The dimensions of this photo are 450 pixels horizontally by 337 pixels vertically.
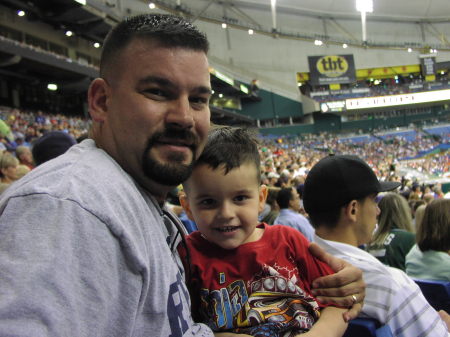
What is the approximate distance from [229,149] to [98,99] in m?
0.49

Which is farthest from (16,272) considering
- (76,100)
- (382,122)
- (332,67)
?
(382,122)

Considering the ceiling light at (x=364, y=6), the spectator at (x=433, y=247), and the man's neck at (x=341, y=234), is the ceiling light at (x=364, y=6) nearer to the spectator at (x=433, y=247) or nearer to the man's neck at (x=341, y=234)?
the spectator at (x=433, y=247)

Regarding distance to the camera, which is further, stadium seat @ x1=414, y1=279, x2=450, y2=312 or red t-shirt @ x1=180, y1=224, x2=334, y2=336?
stadium seat @ x1=414, y1=279, x2=450, y2=312

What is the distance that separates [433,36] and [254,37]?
68.3 ft

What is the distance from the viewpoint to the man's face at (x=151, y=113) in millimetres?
972

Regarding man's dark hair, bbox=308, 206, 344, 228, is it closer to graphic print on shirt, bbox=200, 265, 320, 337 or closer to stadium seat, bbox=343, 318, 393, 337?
stadium seat, bbox=343, 318, 393, 337

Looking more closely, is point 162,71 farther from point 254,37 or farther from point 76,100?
point 254,37

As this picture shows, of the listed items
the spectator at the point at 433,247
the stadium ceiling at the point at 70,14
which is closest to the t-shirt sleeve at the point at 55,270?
the spectator at the point at 433,247

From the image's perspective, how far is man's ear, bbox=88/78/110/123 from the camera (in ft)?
3.42

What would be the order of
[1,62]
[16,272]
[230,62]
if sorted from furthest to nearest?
[230,62] → [1,62] → [16,272]

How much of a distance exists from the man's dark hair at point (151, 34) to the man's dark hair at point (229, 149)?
375 millimetres

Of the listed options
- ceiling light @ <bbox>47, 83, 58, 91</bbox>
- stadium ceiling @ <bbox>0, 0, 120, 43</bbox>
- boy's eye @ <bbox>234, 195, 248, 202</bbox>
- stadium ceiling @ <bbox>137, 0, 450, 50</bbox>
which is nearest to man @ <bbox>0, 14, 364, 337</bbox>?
boy's eye @ <bbox>234, 195, 248, 202</bbox>

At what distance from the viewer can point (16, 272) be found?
1.99ft

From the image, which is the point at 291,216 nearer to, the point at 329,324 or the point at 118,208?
the point at 329,324
